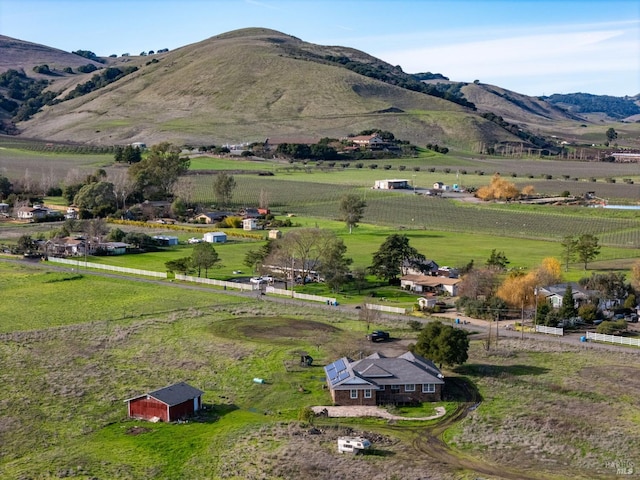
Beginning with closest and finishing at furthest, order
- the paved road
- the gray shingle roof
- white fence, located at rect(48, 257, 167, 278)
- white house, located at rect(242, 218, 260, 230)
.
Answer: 1. the gray shingle roof
2. the paved road
3. white fence, located at rect(48, 257, 167, 278)
4. white house, located at rect(242, 218, 260, 230)

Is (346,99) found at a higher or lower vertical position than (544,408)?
higher

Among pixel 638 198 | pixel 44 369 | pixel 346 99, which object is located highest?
pixel 346 99

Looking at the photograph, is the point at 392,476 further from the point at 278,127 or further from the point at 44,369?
the point at 278,127

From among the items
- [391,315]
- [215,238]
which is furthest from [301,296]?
[215,238]

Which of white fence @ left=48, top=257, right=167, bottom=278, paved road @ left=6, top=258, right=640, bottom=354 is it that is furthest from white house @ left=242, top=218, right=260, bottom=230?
paved road @ left=6, top=258, right=640, bottom=354

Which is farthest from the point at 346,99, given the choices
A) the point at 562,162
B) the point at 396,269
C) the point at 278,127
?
the point at 396,269

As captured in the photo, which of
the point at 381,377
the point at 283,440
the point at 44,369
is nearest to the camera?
the point at 283,440

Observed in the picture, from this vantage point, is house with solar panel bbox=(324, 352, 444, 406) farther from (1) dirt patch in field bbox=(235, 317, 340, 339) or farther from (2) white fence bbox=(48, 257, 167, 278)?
(2) white fence bbox=(48, 257, 167, 278)
